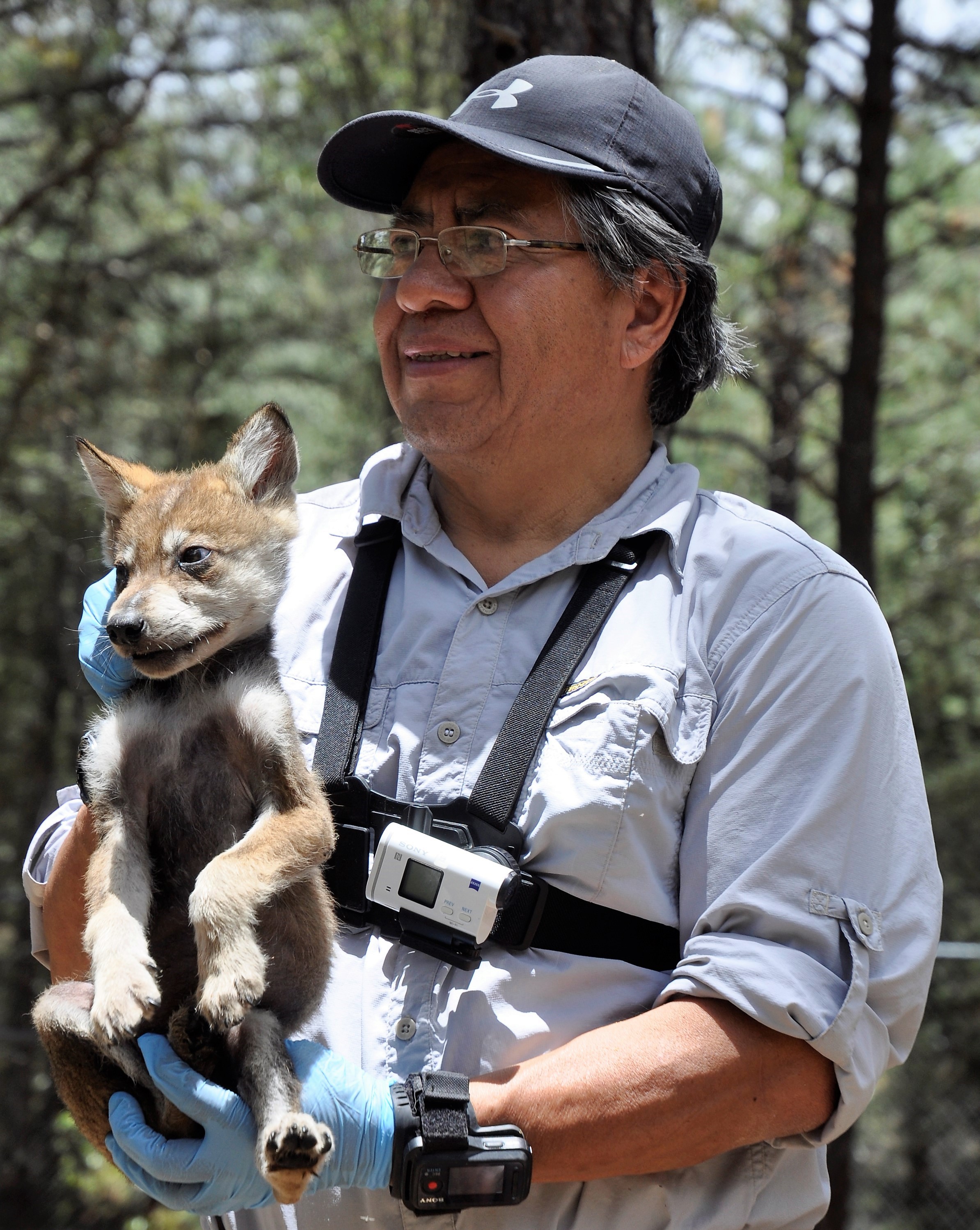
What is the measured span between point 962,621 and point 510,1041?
904 centimetres

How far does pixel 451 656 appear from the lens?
282cm

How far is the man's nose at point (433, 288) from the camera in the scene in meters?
2.95

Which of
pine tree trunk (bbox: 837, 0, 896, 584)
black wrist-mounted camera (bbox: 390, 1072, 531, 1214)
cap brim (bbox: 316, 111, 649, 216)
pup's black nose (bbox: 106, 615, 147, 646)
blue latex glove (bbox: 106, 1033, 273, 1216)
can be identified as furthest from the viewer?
pine tree trunk (bbox: 837, 0, 896, 584)

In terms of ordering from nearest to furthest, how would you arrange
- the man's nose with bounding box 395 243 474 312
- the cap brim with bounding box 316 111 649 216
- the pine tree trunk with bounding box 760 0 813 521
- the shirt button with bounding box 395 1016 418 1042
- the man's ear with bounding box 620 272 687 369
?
the shirt button with bounding box 395 1016 418 1042
the cap brim with bounding box 316 111 649 216
the man's nose with bounding box 395 243 474 312
the man's ear with bounding box 620 272 687 369
the pine tree trunk with bounding box 760 0 813 521

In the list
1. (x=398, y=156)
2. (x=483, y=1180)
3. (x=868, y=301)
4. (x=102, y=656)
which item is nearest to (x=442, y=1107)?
(x=483, y=1180)

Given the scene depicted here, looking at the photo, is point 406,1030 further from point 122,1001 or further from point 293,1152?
point 122,1001

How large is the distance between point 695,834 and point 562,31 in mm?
3540

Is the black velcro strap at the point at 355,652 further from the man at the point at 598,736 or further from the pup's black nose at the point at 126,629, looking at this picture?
the pup's black nose at the point at 126,629

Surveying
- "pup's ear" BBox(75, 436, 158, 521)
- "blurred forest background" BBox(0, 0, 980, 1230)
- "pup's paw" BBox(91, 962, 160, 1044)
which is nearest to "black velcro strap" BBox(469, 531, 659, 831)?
"pup's paw" BBox(91, 962, 160, 1044)

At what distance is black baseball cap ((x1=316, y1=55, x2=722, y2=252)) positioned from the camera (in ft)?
9.62

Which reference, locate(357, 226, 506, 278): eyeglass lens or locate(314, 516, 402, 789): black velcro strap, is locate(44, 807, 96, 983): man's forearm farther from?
locate(357, 226, 506, 278): eyeglass lens

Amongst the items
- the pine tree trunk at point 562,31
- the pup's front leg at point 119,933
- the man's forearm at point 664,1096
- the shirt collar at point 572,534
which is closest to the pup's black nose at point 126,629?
the pup's front leg at point 119,933

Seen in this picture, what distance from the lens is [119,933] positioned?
2.57 meters

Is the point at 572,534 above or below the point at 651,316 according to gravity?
below
